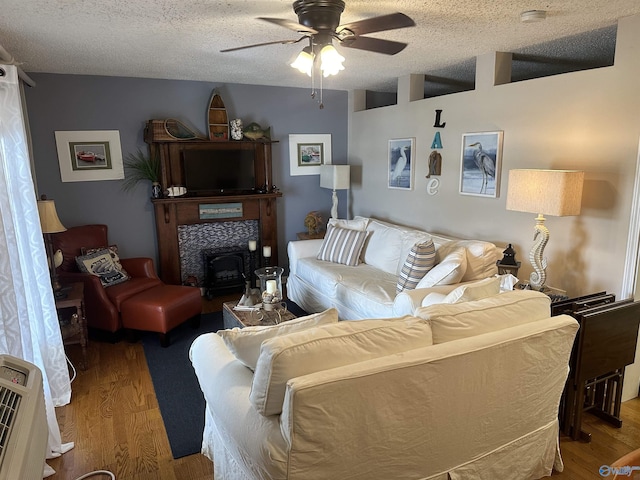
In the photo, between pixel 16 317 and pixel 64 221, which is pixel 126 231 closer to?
pixel 64 221

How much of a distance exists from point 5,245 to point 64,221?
254cm

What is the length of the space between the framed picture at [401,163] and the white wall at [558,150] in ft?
0.27

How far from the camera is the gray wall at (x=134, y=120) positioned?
4301 mm

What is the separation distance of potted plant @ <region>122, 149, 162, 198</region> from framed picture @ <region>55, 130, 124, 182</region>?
78 mm

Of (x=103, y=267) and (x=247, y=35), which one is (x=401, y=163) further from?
(x=103, y=267)

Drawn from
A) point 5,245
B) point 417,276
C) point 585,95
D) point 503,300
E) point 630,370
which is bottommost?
point 630,370

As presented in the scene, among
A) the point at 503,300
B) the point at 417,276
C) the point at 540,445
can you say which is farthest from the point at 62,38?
the point at 540,445

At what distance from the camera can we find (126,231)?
475cm

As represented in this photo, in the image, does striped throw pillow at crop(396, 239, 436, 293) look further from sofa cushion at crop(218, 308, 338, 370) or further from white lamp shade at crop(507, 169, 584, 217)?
sofa cushion at crop(218, 308, 338, 370)

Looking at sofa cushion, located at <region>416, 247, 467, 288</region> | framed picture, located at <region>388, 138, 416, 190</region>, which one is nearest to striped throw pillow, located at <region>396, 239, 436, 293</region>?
sofa cushion, located at <region>416, 247, 467, 288</region>

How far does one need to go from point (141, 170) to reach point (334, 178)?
2172mm

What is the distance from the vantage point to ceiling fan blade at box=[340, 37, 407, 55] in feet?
7.91

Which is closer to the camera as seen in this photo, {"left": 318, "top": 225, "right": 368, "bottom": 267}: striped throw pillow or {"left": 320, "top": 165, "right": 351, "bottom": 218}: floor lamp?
{"left": 318, "top": 225, "right": 368, "bottom": 267}: striped throw pillow

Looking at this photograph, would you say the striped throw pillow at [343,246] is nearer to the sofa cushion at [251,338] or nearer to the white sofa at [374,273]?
the white sofa at [374,273]
